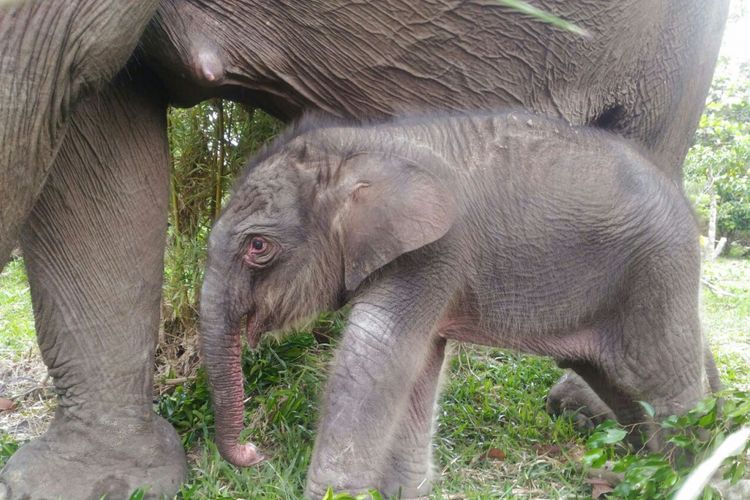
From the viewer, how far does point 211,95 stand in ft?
7.98

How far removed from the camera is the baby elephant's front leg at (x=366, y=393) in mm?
2066

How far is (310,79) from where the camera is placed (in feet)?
7.80

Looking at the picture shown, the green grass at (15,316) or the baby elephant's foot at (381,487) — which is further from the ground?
the baby elephant's foot at (381,487)

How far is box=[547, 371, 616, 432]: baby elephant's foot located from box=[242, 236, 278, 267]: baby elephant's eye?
1.36 m

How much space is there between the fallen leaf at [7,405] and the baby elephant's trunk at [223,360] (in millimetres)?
1520

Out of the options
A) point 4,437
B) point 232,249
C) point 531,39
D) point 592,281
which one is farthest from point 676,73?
point 4,437

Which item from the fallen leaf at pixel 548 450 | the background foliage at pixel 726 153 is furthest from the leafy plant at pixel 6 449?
the background foliage at pixel 726 153

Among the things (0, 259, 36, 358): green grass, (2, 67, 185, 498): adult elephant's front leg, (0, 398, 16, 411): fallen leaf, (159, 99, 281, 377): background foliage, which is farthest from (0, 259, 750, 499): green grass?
(0, 259, 36, 358): green grass

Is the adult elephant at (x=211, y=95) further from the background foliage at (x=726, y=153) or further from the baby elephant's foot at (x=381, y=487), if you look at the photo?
the background foliage at (x=726, y=153)

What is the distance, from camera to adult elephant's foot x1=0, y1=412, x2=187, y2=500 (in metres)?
2.37

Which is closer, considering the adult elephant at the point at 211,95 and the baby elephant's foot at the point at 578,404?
the adult elephant at the point at 211,95

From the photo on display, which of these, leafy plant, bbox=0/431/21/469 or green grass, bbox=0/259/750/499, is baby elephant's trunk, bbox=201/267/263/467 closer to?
green grass, bbox=0/259/750/499

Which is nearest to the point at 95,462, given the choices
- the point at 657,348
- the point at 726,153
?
the point at 657,348

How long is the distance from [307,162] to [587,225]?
80 cm
